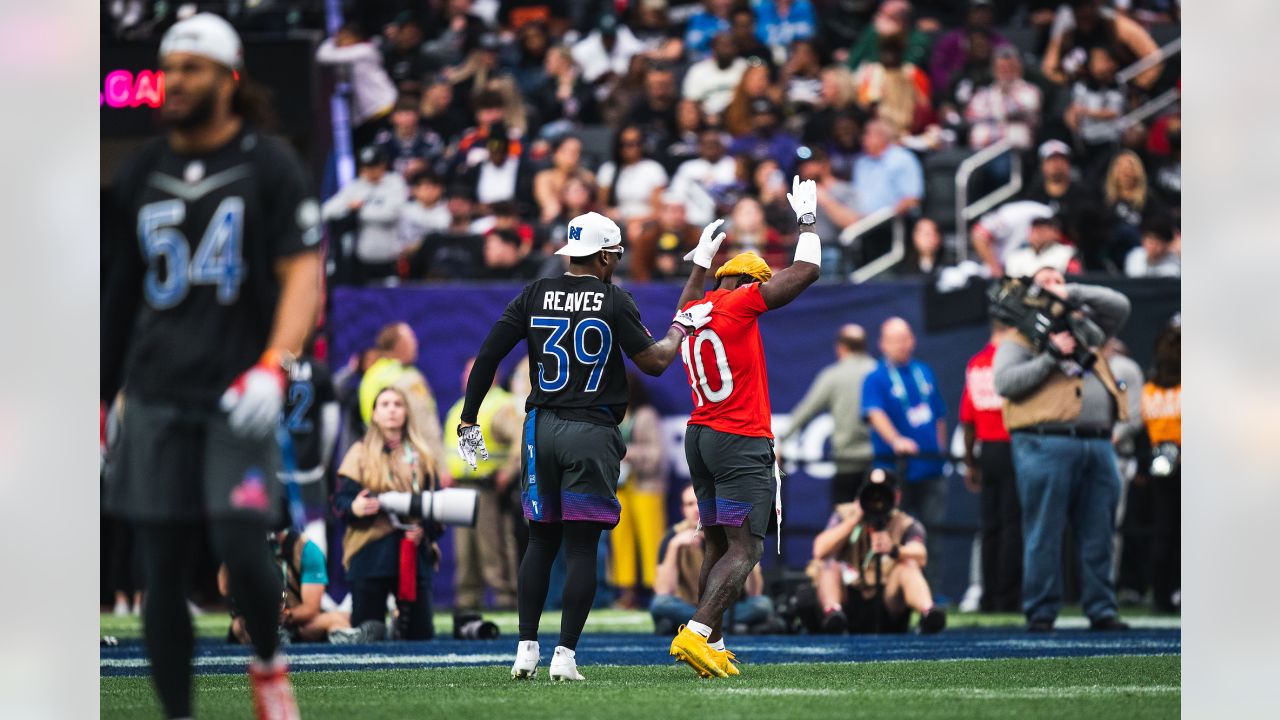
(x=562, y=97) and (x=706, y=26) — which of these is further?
(x=706, y=26)

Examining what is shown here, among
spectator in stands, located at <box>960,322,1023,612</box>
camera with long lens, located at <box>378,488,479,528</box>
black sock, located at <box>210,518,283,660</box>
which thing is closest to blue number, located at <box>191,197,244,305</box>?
black sock, located at <box>210,518,283,660</box>

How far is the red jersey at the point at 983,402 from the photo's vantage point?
1493 cm

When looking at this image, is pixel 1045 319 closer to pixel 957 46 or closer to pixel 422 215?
pixel 422 215

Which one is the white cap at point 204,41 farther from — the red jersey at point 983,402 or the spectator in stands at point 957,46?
the spectator in stands at point 957,46

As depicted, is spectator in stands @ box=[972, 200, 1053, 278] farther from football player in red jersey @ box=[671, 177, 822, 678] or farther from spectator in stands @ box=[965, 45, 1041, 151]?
football player in red jersey @ box=[671, 177, 822, 678]

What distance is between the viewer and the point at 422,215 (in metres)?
18.1

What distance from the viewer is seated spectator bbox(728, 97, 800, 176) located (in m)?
18.4

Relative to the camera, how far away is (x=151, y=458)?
574 centimetres

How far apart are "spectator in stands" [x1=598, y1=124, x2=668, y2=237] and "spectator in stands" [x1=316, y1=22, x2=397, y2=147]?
115 inches

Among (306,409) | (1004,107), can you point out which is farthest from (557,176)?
(1004,107)

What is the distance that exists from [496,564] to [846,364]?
337 cm

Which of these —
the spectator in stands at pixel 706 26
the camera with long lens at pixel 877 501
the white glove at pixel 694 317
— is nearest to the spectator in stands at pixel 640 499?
the camera with long lens at pixel 877 501

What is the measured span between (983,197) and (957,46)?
11.1 feet
